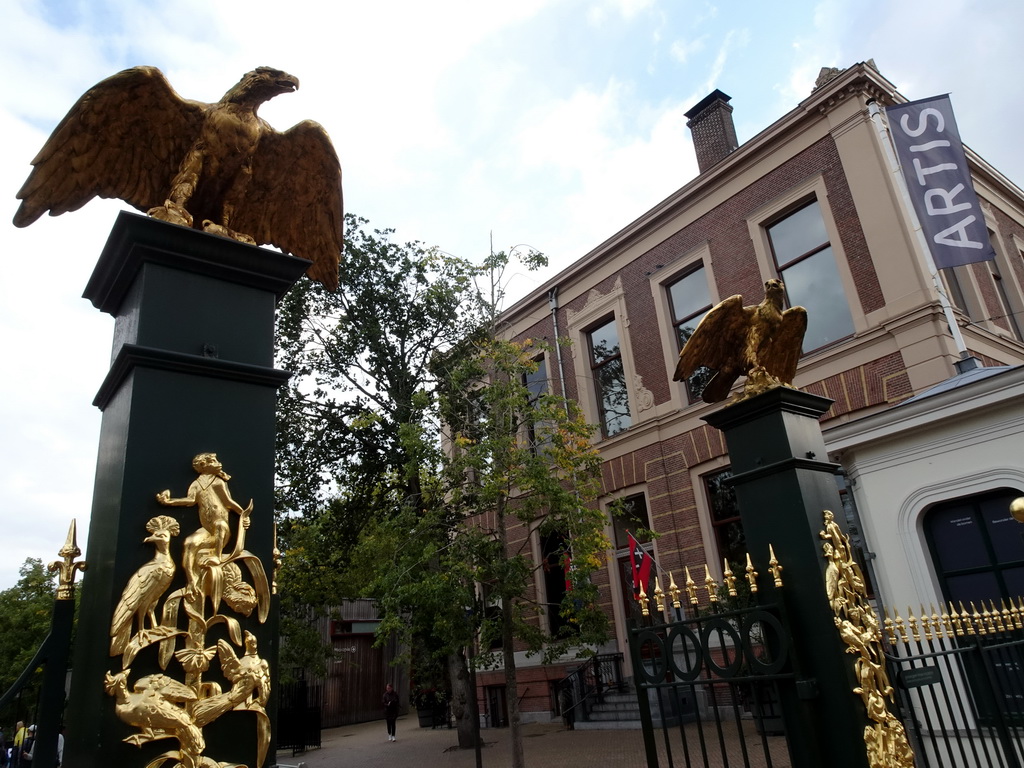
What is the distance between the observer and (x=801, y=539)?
432 centimetres

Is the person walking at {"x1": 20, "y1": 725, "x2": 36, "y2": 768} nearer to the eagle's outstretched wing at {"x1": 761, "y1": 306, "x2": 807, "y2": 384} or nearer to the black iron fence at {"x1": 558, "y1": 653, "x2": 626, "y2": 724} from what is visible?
the eagle's outstretched wing at {"x1": 761, "y1": 306, "x2": 807, "y2": 384}

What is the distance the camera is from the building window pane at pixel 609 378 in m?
18.2

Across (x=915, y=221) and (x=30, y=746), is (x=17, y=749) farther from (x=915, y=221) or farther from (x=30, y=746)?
(x=915, y=221)

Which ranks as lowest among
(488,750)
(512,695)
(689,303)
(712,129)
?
(488,750)

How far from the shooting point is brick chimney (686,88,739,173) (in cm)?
1733

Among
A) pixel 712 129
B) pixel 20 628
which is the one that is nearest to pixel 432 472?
pixel 712 129

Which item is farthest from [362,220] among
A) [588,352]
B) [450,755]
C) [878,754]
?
[878,754]

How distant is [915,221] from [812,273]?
220 centimetres

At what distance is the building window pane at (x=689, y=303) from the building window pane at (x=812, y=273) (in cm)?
198

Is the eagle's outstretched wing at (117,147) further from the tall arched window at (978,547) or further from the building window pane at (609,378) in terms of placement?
the building window pane at (609,378)

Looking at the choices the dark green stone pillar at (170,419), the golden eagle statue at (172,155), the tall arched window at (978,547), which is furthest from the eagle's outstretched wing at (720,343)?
the tall arched window at (978,547)

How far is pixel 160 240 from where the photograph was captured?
276 cm

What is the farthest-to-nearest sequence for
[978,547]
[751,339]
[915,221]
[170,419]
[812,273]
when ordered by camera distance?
[812,273] < [915,221] < [978,547] < [751,339] < [170,419]

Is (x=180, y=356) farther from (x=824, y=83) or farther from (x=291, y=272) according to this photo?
(x=824, y=83)
